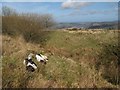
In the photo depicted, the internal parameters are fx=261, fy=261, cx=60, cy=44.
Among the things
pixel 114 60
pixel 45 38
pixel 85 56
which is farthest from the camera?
pixel 45 38

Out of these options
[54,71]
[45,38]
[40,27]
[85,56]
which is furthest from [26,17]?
[54,71]

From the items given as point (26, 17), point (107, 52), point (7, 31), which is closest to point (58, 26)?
point (26, 17)

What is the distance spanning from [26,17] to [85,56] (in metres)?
7.91

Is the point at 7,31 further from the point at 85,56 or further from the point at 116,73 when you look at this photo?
the point at 116,73

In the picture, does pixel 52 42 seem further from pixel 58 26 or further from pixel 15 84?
pixel 15 84

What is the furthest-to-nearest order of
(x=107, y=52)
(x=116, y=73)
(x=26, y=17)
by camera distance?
1. (x=26, y=17)
2. (x=107, y=52)
3. (x=116, y=73)

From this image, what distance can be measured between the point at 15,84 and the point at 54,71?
446cm

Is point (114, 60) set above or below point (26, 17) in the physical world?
below

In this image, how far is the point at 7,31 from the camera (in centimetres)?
2162

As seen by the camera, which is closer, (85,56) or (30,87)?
(30,87)

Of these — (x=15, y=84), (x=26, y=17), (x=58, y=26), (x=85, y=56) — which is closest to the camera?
(x=15, y=84)

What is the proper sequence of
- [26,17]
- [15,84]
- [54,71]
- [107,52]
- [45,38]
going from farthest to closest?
[45,38]
[26,17]
[107,52]
[54,71]
[15,84]

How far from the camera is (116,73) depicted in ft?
37.7

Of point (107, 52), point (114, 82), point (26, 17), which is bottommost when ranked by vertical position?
point (114, 82)
